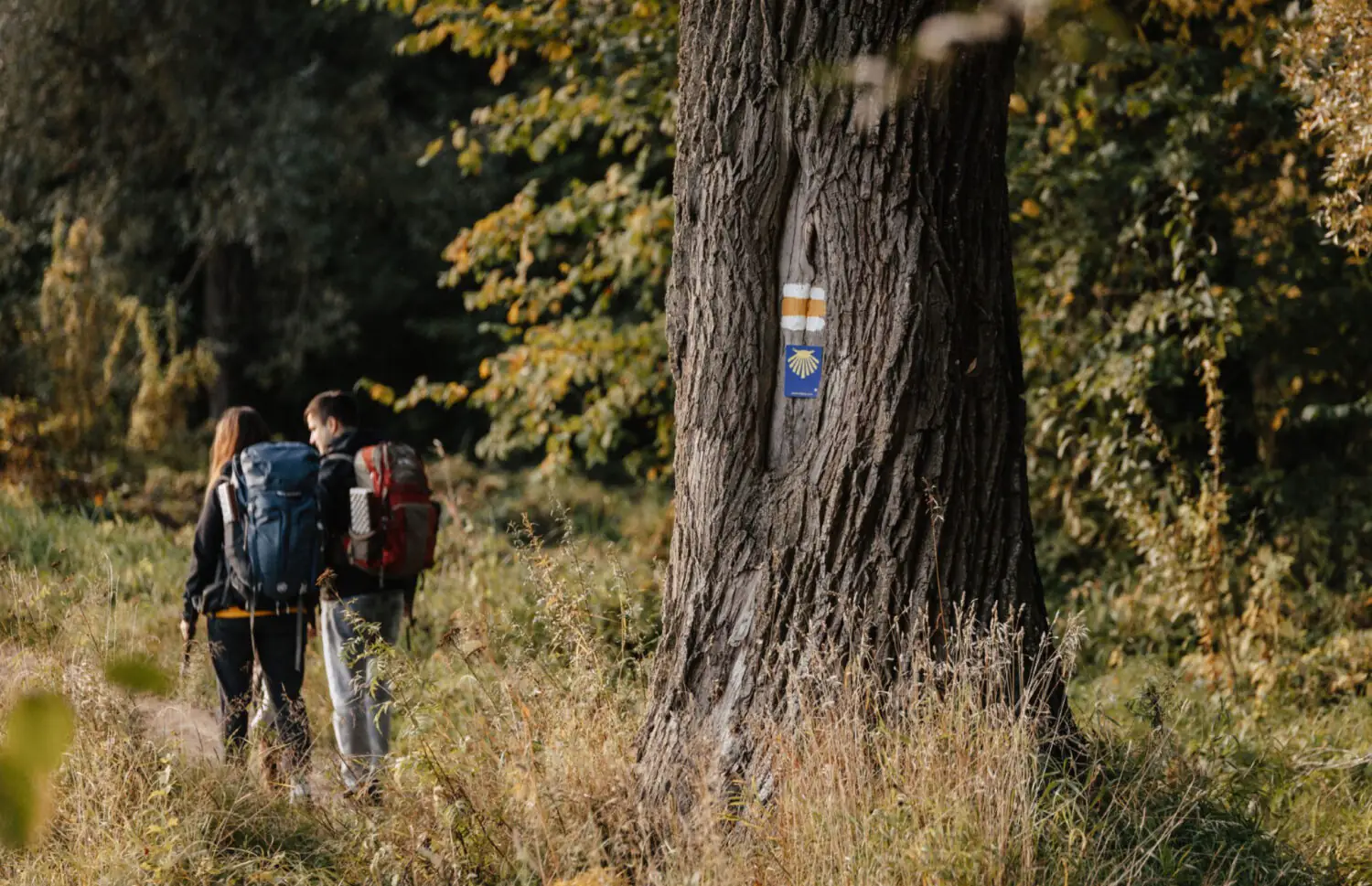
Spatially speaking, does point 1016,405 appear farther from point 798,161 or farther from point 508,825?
point 508,825

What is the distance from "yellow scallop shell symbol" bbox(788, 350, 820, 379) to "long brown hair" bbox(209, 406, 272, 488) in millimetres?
2343

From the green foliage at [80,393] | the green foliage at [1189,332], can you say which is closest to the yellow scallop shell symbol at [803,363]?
the green foliage at [1189,332]

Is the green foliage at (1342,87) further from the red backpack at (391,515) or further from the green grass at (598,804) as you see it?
the red backpack at (391,515)

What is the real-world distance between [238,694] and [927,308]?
121 inches

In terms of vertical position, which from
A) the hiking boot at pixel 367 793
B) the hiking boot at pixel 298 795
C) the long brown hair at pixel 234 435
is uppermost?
the long brown hair at pixel 234 435

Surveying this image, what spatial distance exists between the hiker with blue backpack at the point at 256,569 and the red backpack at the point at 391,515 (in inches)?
7.9

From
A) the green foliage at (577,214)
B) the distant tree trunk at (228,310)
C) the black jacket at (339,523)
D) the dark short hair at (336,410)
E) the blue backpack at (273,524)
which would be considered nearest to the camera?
the blue backpack at (273,524)

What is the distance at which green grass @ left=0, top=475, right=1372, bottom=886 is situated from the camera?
3.38 meters

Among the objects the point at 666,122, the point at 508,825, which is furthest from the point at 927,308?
the point at 666,122

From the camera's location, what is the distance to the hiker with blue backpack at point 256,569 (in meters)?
5.04

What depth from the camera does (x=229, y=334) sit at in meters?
16.3

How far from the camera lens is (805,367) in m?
4.04

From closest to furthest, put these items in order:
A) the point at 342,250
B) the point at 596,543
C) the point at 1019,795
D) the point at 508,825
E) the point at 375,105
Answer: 1. the point at 1019,795
2. the point at 508,825
3. the point at 596,543
4. the point at 375,105
5. the point at 342,250

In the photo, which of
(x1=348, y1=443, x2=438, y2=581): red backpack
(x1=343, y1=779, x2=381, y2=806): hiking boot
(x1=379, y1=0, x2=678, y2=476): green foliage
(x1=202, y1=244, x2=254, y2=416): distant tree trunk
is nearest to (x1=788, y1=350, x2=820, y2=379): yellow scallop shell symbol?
(x1=343, y1=779, x2=381, y2=806): hiking boot
